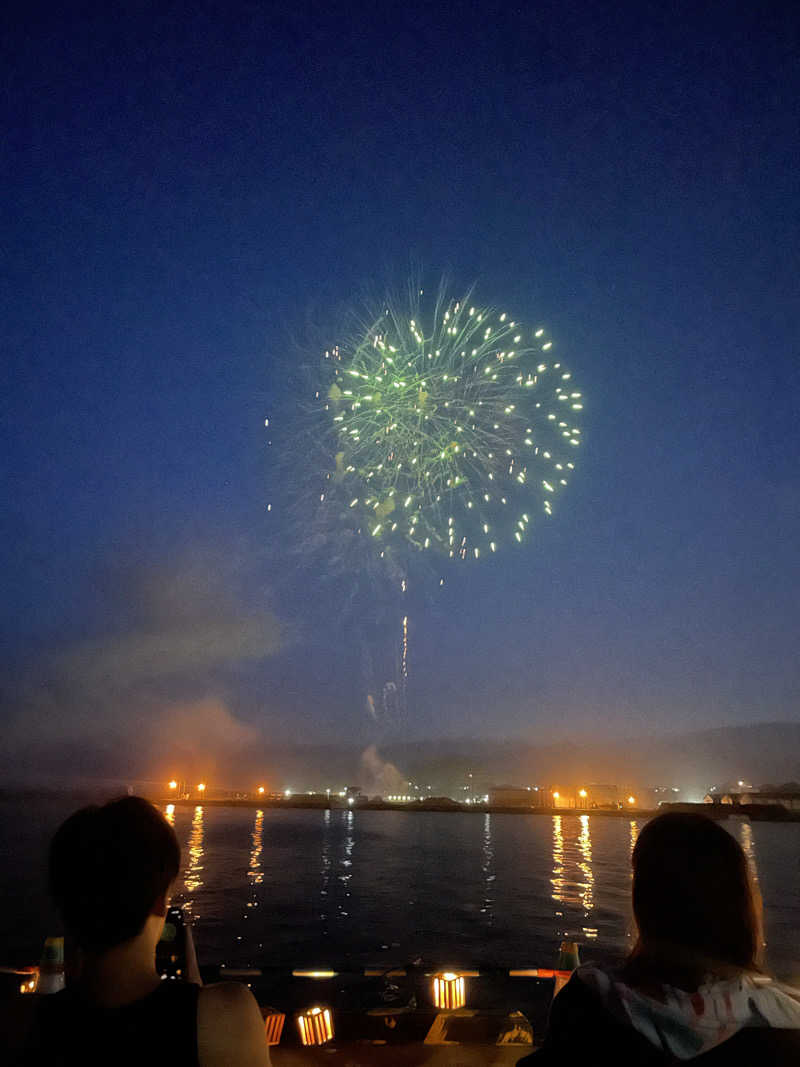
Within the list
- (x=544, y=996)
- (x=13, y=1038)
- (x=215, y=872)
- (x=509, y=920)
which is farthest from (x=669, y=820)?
(x=215, y=872)

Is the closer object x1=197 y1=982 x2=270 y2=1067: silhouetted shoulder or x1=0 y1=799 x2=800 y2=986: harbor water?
x1=197 y1=982 x2=270 y2=1067: silhouetted shoulder

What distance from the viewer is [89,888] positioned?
2.12 metres

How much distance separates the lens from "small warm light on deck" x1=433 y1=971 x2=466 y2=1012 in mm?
9188

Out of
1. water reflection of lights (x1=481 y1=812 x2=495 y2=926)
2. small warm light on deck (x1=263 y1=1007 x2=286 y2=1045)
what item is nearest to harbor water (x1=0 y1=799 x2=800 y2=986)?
water reflection of lights (x1=481 y1=812 x2=495 y2=926)

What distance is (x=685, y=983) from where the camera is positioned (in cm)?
221

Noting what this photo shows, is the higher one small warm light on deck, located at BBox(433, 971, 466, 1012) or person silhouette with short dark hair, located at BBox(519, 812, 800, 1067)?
person silhouette with short dark hair, located at BBox(519, 812, 800, 1067)

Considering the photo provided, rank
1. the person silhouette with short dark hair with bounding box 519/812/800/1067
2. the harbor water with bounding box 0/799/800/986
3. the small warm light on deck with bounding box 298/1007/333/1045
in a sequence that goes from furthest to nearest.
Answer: the harbor water with bounding box 0/799/800/986, the small warm light on deck with bounding box 298/1007/333/1045, the person silhouette with short dark hair with bounding box 519/812/800/1067

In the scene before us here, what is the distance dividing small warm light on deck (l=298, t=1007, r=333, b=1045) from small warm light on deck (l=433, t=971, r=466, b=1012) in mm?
1551

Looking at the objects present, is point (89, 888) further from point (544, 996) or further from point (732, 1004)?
point (544, 996)

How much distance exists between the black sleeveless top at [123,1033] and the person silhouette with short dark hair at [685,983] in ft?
3.20

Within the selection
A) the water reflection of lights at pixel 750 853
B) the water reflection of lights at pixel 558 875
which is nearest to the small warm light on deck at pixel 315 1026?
the water reflection of lights at pixel 750 853

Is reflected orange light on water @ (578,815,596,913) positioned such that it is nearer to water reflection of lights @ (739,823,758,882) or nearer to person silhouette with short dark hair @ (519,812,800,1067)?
water reflection of lights @ (739,823,758,882)

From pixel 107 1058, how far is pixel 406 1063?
6875 mm

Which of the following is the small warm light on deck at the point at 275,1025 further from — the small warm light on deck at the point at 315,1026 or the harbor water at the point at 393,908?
the harbor water at the point at 393,908
